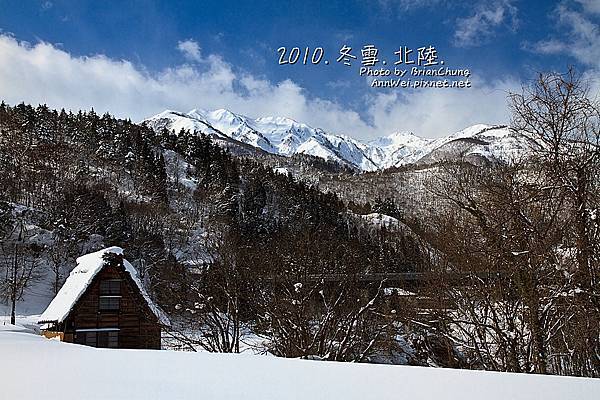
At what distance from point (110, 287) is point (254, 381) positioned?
38.1 ft

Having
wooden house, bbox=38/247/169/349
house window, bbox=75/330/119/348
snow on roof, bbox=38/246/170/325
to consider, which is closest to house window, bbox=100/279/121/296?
wooden house, bbox=38/247/169/349

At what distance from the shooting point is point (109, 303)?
1278 cm

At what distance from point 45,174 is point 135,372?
1528 inches

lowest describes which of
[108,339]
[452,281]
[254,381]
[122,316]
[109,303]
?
[108,339]

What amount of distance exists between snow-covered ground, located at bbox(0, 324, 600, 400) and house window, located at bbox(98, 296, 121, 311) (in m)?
10.7

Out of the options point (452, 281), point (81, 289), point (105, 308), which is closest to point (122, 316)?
point (105, 308)

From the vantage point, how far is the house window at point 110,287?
1275 centimetres

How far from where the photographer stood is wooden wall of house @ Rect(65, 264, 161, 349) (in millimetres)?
12289

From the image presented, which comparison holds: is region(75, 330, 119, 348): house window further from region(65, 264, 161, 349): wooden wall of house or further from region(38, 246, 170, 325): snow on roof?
region(38, 246, 170, 325): snow on roof

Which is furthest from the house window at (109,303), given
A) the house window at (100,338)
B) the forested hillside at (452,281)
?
the forested hillside at (452,281)

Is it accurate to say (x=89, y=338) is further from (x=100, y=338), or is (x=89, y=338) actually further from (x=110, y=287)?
(x=110, y=287)

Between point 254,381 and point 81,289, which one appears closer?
point 254,381

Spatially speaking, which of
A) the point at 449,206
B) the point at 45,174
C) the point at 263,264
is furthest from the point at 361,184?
the point at 449,206

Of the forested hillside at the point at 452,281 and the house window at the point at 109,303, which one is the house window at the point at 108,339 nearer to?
the house window at the point at 109,303
